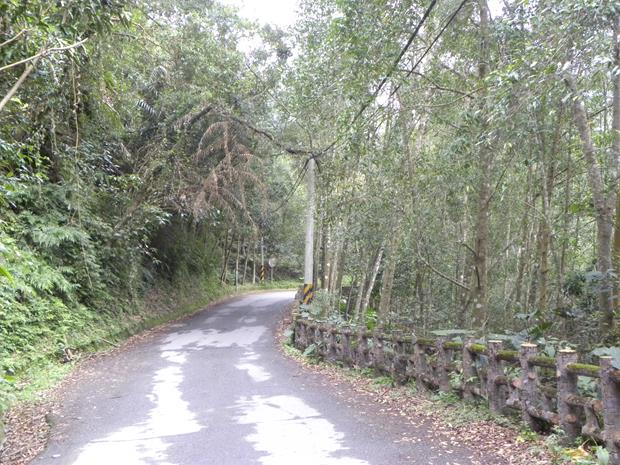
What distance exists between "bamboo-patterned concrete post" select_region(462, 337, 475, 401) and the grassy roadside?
483cm

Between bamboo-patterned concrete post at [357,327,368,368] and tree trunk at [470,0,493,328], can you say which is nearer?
tree trunk at [470,0,493,328]

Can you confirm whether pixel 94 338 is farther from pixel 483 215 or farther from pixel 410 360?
pixel 483 215

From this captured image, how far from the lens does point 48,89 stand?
7.21m

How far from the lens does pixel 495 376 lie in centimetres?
546

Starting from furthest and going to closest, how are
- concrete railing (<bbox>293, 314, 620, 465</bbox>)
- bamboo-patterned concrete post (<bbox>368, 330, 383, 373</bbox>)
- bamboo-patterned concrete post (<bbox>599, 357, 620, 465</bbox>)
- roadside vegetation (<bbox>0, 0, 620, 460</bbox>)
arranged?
1. bamboo-patterned concrete post (<bbox>368, 330, 383, 373</bbox>)
2. roadside vegetation (<bbox>0, 0, 620, 460</bbox>)
3. concrete railing (<bbox>293, 314, 620, 465</bbox>)
4. bamboo-patterned concrete post (<bbox>599, 357, 620, 465</bbox>)

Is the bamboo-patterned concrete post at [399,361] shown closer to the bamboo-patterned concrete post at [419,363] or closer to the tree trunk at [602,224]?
the bamboo-patterned concrete post at [419,363]

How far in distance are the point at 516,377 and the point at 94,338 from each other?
9.84 metres

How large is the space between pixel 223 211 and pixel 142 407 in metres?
9.66

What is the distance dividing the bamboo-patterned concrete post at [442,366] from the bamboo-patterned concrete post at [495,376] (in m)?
0.95

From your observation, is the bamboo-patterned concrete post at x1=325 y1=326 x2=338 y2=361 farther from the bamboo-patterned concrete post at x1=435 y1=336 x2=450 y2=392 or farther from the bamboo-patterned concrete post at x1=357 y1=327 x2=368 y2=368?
the bamboo-patterned concrete post at x1=435 y1=336 x2=450 y2=392

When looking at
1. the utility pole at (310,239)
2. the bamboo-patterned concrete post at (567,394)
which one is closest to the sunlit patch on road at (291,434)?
the bamboo-patterned concrete post at (567,394)

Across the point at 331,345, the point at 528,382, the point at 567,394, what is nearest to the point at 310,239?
the point at 331,345

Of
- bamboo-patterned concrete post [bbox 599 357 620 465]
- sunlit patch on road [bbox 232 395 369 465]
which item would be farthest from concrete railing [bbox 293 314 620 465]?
sunlit patch on road [bbox 232 395 369 465]

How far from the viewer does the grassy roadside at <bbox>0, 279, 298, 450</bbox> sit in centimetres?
743
